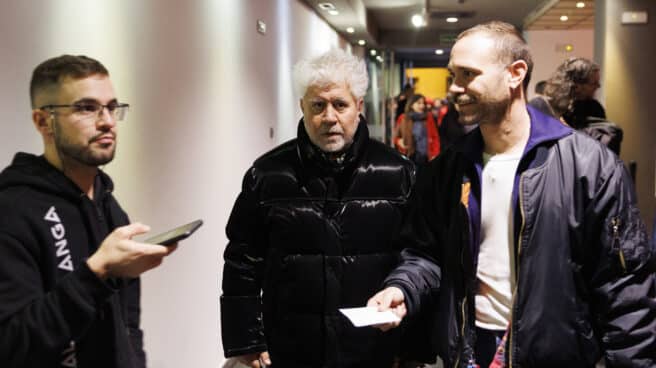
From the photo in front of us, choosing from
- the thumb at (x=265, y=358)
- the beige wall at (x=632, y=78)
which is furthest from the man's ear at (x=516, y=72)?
the beige wall at (x=632, y=78)

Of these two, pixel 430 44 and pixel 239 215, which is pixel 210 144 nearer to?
pixel 239 215

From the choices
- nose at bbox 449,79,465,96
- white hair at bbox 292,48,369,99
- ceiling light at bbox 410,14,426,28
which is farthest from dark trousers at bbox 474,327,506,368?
ceiling light at bbox 410,14,426,28

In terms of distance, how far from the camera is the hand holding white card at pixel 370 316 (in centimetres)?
172

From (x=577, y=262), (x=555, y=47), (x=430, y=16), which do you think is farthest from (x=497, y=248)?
(x=430, y=16)

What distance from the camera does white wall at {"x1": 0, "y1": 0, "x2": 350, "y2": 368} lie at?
7.00 ft

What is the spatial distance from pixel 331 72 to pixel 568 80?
2.40m

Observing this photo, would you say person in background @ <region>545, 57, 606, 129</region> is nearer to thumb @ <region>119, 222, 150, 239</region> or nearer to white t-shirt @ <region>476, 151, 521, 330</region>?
white t-shirt @ <region>476, 151, 521, 330</region>

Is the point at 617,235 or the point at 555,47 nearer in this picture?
the point at 617,235

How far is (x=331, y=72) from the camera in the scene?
236 cm

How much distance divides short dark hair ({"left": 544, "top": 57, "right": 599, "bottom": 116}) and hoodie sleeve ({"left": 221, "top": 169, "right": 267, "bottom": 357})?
2557mm

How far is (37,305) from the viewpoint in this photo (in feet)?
4.43

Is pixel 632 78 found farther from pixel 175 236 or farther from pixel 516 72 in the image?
pixel 175 236

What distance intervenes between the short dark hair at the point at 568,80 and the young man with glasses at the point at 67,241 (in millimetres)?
3210

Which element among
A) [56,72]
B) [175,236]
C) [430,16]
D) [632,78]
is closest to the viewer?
[175,236]
